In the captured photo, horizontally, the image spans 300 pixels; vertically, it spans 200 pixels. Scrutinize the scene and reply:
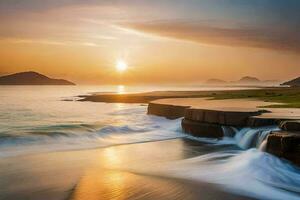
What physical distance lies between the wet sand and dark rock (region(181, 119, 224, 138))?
147cm

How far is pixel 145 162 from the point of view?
1246cm

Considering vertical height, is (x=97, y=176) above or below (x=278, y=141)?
below

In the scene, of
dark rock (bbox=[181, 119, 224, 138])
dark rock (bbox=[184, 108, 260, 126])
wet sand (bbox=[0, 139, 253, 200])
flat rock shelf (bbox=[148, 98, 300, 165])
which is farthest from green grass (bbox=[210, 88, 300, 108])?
wet sand (bbox=[0, 139, 253, 200])

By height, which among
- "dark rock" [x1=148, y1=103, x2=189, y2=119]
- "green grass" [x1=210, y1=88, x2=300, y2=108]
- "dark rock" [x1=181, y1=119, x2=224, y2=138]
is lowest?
"dark rock" [x1=181, y1=119, x2=224, y2=138]

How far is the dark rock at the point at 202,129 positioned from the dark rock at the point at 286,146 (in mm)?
4140

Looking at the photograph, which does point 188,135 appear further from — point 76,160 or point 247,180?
point 247,180

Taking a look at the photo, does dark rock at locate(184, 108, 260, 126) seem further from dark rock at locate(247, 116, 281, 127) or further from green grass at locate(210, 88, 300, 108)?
green grass at locate(210, 88, 300, 108)

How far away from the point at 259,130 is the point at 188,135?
442 centimetres

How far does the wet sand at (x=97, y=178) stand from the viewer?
351 inches

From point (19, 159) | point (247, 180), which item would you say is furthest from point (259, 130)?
point (19, 159)

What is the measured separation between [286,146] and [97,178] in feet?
17.7

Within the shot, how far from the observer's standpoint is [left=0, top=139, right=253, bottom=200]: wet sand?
29.3ft

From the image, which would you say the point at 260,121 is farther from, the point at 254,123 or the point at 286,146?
the point at 286,146

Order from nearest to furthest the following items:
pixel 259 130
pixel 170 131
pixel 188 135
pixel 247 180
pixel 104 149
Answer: pixel 247 180, pixel 259 130, pixel 104 149, pixel 188 135, pixel 170 131
